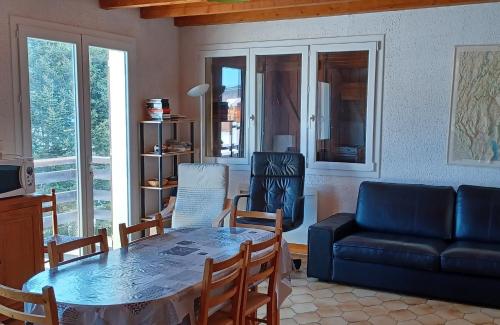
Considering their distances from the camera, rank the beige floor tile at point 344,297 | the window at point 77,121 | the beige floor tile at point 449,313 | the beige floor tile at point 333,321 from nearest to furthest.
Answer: the beige floor tile at point 333,321, the beige floor tile at point 449,313, the beige floor tile at point 344,297, the window at point 77,121

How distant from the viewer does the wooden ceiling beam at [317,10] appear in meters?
4.74

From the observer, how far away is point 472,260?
3900mm

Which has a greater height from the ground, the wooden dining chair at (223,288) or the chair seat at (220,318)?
the wooden dining chair at (223,288)

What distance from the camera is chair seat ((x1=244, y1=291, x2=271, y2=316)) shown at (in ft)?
9.07

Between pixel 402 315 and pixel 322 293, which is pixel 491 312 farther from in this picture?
pixel 322 293

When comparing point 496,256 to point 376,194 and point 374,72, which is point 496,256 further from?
point 374,72

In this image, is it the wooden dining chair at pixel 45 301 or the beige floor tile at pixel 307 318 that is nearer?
the wooden dining chair at pixel 45 301

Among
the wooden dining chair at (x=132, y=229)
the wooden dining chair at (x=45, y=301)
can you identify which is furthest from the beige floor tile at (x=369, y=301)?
the wooden dining chair at (x=45, y=301)

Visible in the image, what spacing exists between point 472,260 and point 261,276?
2040 millimetres

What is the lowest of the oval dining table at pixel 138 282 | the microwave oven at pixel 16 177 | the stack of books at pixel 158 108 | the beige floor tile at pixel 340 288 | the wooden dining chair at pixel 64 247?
the beige floor tile at pixel 340 288

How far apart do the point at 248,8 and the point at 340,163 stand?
1.86m

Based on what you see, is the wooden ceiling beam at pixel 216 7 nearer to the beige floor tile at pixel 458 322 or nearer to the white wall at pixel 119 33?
the white wall at pixel 119 33

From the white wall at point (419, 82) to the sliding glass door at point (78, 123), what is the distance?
2.22 meters

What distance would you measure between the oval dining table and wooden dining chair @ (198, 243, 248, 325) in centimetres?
7
